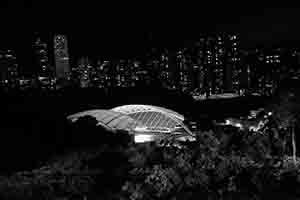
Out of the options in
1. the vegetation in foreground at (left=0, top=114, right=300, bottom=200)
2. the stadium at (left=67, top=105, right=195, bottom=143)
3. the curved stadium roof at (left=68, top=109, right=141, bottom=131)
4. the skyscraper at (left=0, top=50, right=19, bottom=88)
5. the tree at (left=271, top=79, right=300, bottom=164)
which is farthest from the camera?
the skyscraper at (left=0, top=50, right=19, bottom=88)

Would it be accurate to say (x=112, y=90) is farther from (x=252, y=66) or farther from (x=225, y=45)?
(x=225, y=45)

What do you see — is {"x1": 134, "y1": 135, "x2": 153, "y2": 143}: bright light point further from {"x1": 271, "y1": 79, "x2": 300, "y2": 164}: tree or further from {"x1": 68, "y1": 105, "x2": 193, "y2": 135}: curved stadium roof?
{"x1": 271, "y1": 79, "x2": 300, "y2": 164}: tree

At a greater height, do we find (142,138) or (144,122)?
(144,122)

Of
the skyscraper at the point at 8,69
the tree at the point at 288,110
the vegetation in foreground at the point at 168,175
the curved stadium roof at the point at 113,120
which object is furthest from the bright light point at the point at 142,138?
the skyscraper at the point at 8,69

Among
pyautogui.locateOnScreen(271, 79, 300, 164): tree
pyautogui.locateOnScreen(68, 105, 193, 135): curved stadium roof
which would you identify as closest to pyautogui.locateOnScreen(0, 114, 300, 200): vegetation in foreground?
pyautogui.locateOnScreen(271, 79, 300, 164): tree

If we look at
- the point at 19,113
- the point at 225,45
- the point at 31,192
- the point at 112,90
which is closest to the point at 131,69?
the point at 225,45

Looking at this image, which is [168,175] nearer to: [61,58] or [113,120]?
[113,120]

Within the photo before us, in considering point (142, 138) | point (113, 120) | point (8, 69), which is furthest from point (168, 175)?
point (8, 69)
